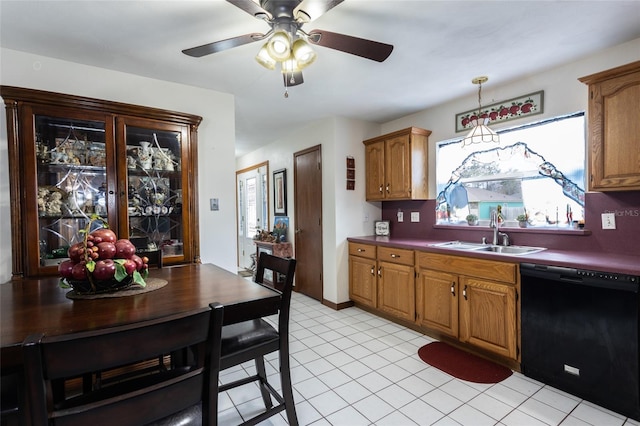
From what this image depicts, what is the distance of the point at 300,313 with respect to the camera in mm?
3744

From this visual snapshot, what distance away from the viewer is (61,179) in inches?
88.9

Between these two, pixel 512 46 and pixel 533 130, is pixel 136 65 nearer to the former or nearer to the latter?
pixel 512 46

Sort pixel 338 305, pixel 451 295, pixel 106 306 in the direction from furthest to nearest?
pixel 338 305, pixel 451 295, pixel 106 306

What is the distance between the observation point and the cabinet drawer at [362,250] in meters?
3.57

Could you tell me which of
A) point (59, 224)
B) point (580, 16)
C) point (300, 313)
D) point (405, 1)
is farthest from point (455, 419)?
point (59, 224)

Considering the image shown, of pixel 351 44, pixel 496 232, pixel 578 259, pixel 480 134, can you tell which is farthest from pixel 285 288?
pixel 480 134

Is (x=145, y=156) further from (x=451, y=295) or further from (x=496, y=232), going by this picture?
(x=496, y=232)

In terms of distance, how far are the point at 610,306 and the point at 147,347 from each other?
98.4 inches

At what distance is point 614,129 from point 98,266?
3247 mm

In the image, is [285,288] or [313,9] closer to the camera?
[313,9]

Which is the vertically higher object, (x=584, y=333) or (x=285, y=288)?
(x=285, y=288)

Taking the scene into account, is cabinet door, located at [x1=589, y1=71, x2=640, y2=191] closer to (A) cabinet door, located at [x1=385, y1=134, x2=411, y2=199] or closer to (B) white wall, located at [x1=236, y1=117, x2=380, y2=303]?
(A) cabinet door, located at [x1=385, y1=134, x2=411, y2=199]

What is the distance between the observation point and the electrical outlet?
7.59 feet

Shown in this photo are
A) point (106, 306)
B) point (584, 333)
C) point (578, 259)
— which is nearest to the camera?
point (106, 306)
